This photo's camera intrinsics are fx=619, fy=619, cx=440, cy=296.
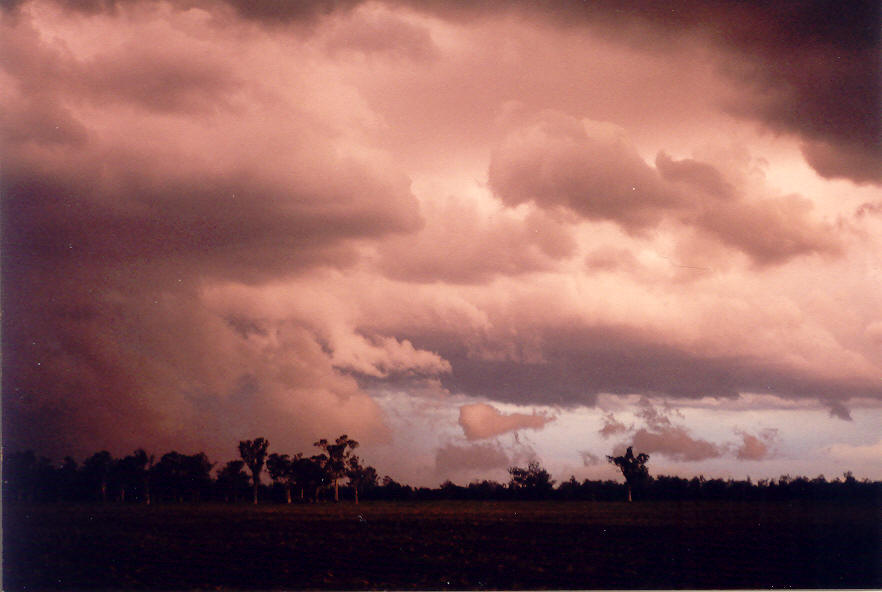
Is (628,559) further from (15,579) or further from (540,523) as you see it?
(15,579)

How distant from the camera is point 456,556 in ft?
37.1

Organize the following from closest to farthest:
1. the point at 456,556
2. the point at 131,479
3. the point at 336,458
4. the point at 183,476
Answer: the point at 456,556 < the point at 336,458 < the point at 131,479 < the point at 183,476

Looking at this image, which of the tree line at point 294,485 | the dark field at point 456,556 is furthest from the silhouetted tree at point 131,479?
the dark field at point 456,556

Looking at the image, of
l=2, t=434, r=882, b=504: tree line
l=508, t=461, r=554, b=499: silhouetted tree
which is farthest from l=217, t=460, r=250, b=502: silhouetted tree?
l=508, t=461, r=554, b=499: silhouetted tree

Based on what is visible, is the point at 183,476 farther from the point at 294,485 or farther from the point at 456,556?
the point at 456,556

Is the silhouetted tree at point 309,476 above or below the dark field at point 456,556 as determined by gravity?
below

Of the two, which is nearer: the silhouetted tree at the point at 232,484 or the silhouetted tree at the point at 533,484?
the silhouetted tree at the point at 533,484

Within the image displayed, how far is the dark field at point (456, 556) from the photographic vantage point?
9.55 meters

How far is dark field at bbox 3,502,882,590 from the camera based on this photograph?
376 inches

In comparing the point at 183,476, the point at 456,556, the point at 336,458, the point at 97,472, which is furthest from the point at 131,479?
the point at 456,556

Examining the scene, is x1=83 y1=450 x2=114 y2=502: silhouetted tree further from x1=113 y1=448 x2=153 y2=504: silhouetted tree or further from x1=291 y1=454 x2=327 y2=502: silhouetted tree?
x1=291 y1=454 x2=327 y2=502: silhouetted tree

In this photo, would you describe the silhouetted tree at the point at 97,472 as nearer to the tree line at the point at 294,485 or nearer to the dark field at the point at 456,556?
the tree line at the point at 294,485

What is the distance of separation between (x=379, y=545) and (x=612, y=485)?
28755 millimetres

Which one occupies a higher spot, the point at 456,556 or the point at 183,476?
the point at 456,556
